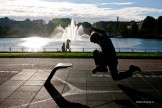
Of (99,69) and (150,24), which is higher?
(150,24)

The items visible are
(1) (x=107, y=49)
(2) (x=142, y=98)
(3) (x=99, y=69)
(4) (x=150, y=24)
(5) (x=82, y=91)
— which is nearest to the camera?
(2) (x=142, y=98)

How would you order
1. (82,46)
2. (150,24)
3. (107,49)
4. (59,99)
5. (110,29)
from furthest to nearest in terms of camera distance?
(110,29) < (150,24) < (82,46) < (107,49) < (59,99)

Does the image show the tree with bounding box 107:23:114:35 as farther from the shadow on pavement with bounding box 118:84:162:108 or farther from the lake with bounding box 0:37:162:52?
the shadow on pavement with bounding box 118:84:162:108

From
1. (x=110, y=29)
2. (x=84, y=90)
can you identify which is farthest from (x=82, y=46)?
(x=110, y=29)

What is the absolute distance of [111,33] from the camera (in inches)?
6713

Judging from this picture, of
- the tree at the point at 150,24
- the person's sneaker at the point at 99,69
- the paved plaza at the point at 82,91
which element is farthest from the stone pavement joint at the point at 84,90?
the tree at the point at 150,24

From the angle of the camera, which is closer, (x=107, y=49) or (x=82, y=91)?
(x=82, y=91)

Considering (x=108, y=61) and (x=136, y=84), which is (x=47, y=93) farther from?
(x=136, y=84)

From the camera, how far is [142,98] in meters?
9.87

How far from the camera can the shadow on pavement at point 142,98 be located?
8.97m

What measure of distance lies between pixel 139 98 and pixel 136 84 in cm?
258

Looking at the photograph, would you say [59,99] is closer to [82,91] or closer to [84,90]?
[82,91]

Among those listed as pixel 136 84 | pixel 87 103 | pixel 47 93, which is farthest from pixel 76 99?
pixel 136 84

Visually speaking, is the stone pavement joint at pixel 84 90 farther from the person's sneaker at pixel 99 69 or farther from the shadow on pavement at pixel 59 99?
the person's sneaker at pixel 99 69
